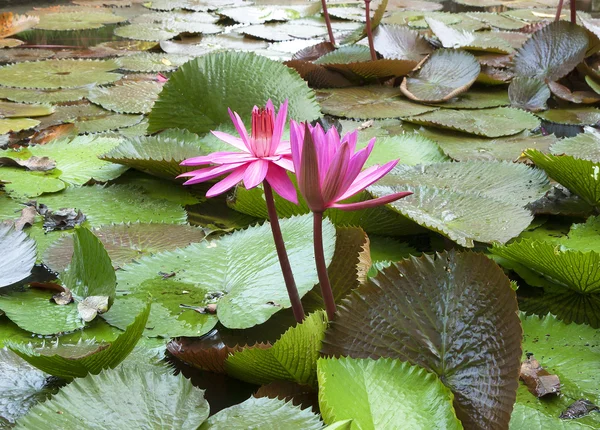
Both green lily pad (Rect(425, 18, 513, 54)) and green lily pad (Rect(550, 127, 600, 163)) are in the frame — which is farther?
green lily pad (Rect(425, 18, 513, 54))

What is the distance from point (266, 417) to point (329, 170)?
24 centimetres

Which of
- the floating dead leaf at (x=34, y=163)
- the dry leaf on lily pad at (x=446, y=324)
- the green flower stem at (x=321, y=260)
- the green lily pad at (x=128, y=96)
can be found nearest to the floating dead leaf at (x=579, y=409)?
the dry leaf on lily pad at (x=446, y=324)

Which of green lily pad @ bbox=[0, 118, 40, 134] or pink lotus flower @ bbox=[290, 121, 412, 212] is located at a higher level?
pink lotus flower @ bbox=[290, 121, 412, 212]

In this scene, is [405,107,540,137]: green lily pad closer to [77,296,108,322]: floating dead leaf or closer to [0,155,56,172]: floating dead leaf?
[0,155,56,172]: floating dead leaf

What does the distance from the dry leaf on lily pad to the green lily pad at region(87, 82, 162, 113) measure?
4.61ft

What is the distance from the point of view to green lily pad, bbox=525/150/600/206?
39.6 inches

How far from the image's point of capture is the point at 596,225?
40.2 inches

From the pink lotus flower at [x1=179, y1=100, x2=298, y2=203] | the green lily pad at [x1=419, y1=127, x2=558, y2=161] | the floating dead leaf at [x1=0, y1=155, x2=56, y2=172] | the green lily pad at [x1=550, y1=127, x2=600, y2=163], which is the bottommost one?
the green lily pad at [x1=419, y1=127, x2=558, y2=161]

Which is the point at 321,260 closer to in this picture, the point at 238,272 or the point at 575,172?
the point at 238,272

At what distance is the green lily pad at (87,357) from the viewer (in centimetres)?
63

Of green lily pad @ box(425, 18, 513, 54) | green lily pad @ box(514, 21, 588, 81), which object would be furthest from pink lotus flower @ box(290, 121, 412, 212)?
green lily pad @ box(425, 18, 513, 54)

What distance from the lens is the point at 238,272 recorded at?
2.93 feet

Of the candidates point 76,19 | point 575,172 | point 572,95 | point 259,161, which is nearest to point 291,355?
point 259,161

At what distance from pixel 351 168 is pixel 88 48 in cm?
264
